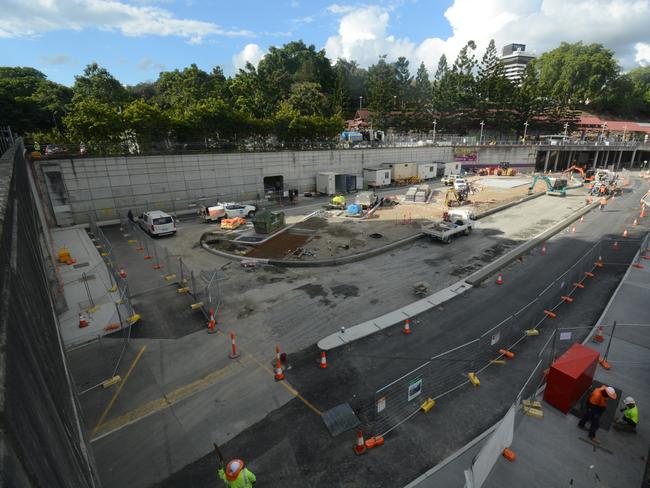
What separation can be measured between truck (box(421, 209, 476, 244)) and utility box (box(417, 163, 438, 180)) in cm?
2739

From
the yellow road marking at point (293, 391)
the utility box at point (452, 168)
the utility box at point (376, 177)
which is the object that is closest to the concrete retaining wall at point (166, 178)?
the utility box at point (376, 177)

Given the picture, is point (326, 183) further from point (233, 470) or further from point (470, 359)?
point (233, 470)

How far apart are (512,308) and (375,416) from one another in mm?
9439

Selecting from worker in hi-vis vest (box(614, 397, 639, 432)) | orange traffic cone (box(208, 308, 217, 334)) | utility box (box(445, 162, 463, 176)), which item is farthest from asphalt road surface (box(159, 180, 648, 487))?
utility box (box(445, 162, 463, 176))

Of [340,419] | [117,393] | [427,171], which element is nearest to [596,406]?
[340,419]

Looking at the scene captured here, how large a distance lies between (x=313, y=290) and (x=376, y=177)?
107 ft

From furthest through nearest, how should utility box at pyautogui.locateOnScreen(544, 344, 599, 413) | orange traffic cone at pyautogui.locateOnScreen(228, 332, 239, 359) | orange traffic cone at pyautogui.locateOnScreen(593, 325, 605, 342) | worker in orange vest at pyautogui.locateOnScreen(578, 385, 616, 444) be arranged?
orange traffic cone at pyautogui.locateOnScreen(593, 325, 605, 342)
orange traffic cone at pyautogui.locateOnScreen(228, 332, 239, 359)
utility box at pyautogui.locateOnScreen(544, 344, 599, 413)
worker in orange vest at pyautogui.locateOnScreen(578, 385, 616, 444)

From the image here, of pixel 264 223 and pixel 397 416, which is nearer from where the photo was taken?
pixel 397 416

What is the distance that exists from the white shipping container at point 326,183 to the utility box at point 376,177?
672 cm

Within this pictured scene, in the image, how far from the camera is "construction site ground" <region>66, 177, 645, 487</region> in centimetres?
852

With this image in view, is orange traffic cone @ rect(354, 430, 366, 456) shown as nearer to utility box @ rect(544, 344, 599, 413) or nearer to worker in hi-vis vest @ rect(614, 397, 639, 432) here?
utility box @ rect(544, 344, 599, 413)

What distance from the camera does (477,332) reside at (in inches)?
532

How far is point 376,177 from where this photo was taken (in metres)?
46.6

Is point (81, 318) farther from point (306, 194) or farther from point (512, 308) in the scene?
point (306, 194)
